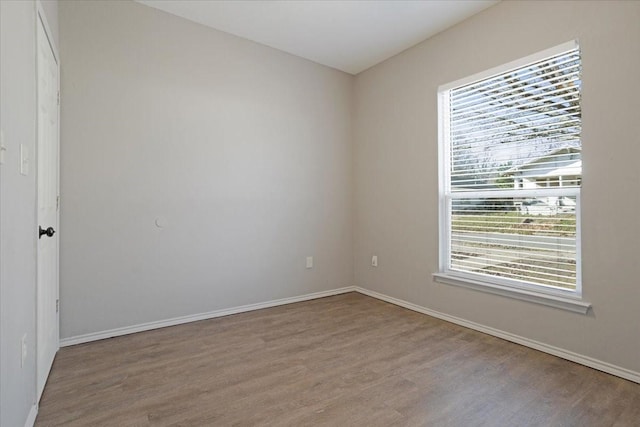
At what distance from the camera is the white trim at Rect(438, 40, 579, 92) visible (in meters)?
2.39

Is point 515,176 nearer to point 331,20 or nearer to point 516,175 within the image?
point 516,175

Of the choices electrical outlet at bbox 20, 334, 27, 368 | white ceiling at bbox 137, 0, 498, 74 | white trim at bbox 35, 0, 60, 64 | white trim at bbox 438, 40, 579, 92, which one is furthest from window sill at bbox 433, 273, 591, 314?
white trim at bbox 35, 0, 60, 64

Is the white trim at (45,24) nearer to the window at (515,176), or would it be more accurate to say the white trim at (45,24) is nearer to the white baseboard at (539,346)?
the window at (515,176)

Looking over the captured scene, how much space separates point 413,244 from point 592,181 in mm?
1614

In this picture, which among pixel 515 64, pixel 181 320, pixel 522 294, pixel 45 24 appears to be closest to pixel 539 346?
pixel 522 294

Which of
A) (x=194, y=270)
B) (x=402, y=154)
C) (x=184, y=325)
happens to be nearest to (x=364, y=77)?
(x=402, y=154)

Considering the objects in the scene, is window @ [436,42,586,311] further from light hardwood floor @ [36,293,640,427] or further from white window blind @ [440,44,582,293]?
light hardwood floor @ [36,293,640,427]

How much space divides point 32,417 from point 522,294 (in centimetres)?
314

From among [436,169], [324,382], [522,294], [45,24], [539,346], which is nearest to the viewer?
[45,24]

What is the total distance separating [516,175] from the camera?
2736 mm

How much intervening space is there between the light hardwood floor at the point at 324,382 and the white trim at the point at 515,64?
2.17 meters

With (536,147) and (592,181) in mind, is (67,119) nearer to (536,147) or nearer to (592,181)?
(536,147)

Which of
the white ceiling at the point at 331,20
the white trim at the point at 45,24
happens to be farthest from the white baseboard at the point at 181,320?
the white ceiling at the point at 331,20

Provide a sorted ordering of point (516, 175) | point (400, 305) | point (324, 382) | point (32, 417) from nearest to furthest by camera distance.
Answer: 1. point (32, 417)
2. point (324, 382)
3. point (516, 175)
4. point (400, 305)
